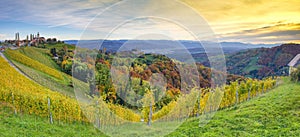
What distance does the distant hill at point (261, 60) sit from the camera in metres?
73.1

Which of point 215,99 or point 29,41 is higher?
point 29,41

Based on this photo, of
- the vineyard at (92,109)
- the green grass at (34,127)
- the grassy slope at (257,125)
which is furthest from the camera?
the vineyard at (92,109)

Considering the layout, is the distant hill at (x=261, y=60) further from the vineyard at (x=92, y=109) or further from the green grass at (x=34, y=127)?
the green grass at (x=34, y=127)

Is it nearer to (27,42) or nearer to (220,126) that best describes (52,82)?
(220,126)

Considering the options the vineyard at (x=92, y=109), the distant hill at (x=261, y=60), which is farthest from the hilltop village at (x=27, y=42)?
the distant hill at (x=261, y=60)

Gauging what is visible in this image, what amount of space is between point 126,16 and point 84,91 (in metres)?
4.32

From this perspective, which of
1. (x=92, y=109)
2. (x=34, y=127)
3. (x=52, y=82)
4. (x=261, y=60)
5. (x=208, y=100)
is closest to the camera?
(x=34, y=127)

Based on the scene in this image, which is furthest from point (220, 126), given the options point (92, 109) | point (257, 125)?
point (92, 109)

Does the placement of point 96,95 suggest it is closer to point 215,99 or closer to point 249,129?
point 249,129

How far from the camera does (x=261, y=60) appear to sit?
82938 mm

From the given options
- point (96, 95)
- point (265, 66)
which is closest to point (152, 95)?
point (96, 95)

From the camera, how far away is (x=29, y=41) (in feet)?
156

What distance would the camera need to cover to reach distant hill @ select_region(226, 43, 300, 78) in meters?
73.1

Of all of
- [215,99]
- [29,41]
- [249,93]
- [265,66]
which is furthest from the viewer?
[265,66]
